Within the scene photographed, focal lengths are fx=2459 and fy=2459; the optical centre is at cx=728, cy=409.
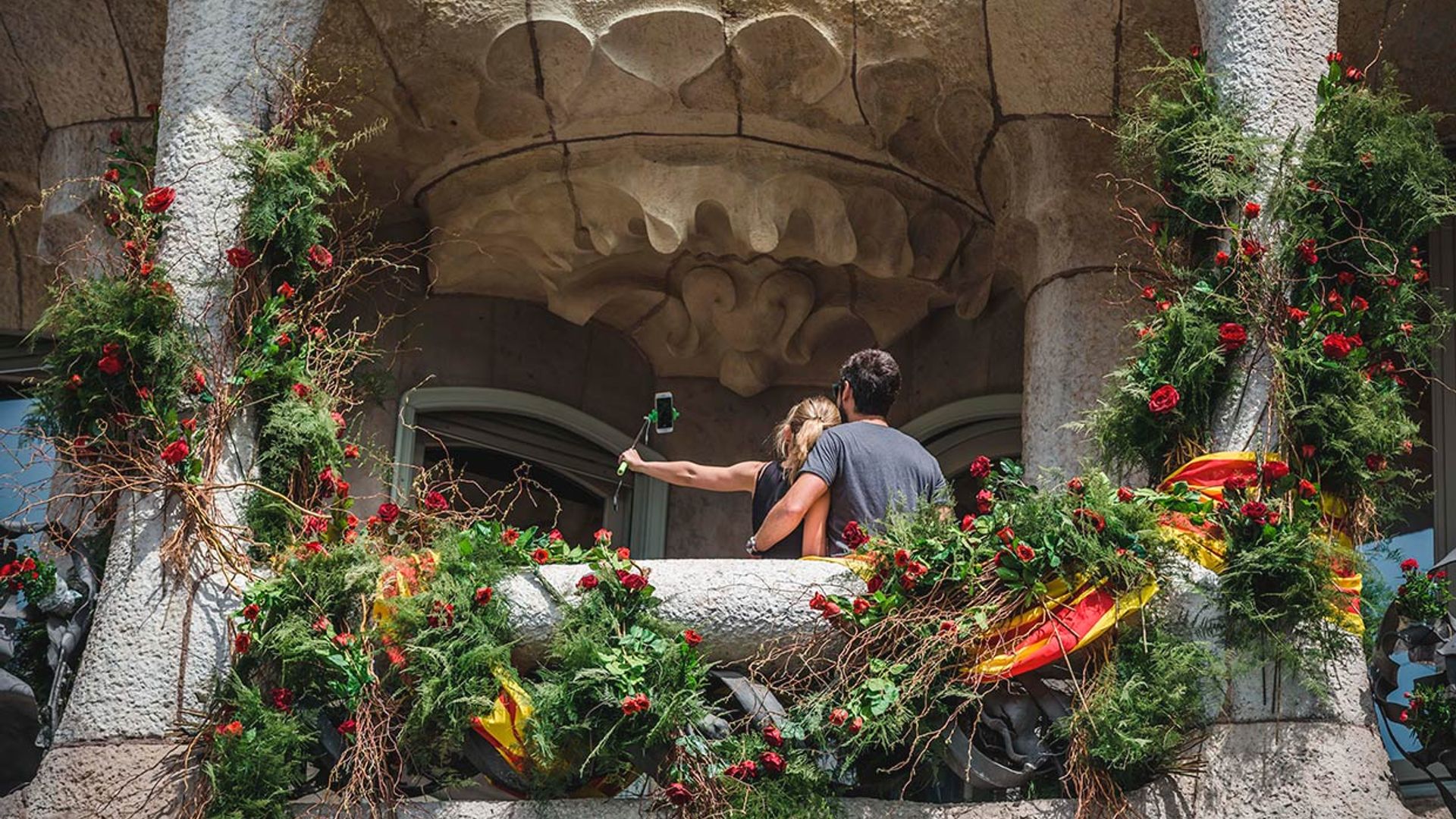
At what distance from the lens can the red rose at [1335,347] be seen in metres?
6.61

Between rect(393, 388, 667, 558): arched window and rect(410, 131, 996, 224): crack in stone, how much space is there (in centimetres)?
96

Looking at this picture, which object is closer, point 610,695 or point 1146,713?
point 1146,713

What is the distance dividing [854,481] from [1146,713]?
1.27 m

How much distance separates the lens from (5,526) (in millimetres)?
7742

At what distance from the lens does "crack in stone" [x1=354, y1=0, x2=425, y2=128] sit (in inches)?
322

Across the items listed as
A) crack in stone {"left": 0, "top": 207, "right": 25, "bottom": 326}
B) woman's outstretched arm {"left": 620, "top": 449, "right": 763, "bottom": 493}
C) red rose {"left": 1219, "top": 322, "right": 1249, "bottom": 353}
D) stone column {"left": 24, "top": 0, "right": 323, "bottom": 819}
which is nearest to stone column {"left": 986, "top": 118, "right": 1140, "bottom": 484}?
woman's outstretched arm {"left": 620, "top": 449, "right": 763, "bottom": 493}

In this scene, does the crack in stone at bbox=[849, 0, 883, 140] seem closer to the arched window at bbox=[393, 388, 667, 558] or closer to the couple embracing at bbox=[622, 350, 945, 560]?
the couple embracing at bbox=[622, 350, 945, 560]

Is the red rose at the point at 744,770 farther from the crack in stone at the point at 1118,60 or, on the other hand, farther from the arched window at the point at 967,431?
the arched window at the point at 967,431

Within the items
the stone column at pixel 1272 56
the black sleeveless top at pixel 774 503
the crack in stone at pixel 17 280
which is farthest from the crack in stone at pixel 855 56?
the crack in stone at pixel 17 280

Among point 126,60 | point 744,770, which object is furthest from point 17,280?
point 744,770

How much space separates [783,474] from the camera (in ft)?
24.5

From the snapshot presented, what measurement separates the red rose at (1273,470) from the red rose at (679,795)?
173 centimetres

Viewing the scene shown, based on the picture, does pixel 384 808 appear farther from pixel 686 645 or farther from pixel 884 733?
pixel 884 733

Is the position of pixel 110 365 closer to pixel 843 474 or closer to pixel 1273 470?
pixel 843 474
